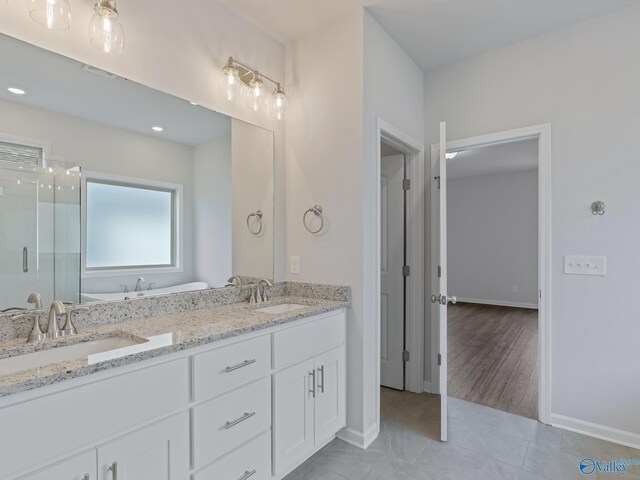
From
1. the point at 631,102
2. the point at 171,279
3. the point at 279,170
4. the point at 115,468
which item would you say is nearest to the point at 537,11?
the point at 631,102

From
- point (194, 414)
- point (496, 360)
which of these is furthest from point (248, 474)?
point (496, 360)

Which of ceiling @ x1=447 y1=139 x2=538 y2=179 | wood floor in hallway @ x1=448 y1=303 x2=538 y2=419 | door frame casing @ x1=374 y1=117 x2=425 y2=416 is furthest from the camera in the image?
ceiling @ x1=447 y1=139 x2=538 y2=179

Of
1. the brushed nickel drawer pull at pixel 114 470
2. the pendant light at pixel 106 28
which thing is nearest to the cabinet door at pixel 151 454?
the brushed nickel drawer pull at pixel 114 470

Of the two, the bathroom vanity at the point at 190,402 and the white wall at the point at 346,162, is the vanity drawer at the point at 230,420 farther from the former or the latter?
the white wall at the point at 346,162

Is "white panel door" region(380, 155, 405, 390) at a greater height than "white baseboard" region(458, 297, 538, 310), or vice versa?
"white panel door" region(380, 155, 405, 390)

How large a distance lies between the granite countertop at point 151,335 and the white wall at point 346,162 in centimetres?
29

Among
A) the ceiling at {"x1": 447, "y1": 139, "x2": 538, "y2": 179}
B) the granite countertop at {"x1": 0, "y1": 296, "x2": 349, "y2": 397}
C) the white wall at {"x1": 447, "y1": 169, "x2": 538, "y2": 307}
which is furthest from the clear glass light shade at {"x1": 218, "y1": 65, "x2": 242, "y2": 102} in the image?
the white wall at {"x1": 447, "y1": 169, "x2": 538, "y2": 307}

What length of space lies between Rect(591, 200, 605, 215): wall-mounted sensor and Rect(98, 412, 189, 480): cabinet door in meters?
2.61

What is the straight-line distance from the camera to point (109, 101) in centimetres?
167

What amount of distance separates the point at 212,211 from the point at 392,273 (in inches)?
65.6

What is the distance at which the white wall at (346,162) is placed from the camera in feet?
7.05

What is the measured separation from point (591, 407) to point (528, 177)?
5.27 m

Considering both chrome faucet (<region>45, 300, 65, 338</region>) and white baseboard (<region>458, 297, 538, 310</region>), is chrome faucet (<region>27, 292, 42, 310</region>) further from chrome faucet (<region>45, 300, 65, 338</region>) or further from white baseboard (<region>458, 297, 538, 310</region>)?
white baseboard (<region>458, 297, 538, 310</region>)

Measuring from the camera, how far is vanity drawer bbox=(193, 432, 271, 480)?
142 centimetres
